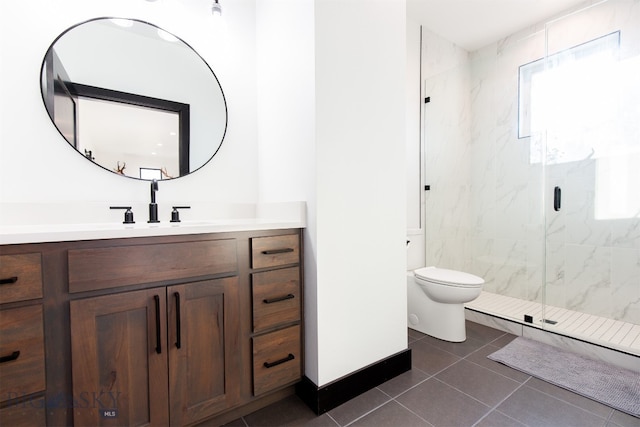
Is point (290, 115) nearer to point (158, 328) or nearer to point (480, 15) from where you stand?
point (158, 328)

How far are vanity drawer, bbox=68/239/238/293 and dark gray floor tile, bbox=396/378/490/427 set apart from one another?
3.65ft

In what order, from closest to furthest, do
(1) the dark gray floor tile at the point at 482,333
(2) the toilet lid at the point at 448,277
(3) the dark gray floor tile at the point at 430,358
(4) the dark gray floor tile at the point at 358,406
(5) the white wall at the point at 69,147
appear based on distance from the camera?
(5) the white wall at the point at 69,147
(4) the dark gray floor tile at the point at 358,406
(3) the dark gray floor tile at the point at 430,358
(2) the toilet lid at the point at 448,277
(1) the dark gray floor tile at the point at 482,333

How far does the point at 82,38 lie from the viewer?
1.38 meters

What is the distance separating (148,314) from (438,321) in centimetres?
190

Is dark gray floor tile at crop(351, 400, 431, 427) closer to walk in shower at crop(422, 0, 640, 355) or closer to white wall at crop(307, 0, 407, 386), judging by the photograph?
white wall at crop(307, 0, 407, 386)

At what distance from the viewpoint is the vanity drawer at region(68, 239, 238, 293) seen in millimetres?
978

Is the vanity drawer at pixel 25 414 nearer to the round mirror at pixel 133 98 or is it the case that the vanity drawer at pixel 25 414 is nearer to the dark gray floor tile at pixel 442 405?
the round mirror at pixel 133 98

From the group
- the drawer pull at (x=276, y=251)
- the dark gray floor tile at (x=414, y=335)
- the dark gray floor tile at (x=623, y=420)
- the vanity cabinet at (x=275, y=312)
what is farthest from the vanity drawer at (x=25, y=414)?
the dark gray floor tile at (x=623, y=420)

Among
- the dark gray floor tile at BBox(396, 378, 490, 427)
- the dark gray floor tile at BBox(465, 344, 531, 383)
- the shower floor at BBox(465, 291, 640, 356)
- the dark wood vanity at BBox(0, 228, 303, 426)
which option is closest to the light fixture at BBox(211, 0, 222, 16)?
the dark wood vanity at BBox(0, 228, 303, 426)

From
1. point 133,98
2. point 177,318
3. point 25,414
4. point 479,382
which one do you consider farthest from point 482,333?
point 133,98

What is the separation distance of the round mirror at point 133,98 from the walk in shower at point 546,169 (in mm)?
2027

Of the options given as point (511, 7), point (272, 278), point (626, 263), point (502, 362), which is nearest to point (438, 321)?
point (502, 362)

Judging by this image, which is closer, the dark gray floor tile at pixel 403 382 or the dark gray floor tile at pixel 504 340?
the dark gray floor tile at pixel 403 382

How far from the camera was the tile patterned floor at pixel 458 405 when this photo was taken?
4.32ft
